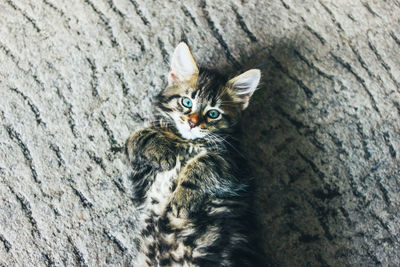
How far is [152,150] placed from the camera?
1.34 m

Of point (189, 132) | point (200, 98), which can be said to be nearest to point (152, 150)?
point (189, 132)

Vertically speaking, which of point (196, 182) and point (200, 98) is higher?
point (200, 98)

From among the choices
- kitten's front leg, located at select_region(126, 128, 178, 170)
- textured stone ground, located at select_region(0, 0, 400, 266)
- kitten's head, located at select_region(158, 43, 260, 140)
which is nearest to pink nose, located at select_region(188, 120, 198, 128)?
kitten's head, located at select_region(158, 43, 260, 140)

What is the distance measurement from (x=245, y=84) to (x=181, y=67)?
0.98 ft

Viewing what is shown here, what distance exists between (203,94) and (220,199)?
18.4 inches

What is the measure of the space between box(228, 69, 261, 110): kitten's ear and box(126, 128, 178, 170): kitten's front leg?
0.37 m

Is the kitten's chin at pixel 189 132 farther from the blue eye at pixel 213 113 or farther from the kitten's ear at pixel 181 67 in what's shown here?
the kitten's ear at pixel 181 67

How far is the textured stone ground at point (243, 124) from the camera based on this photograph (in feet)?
4.57

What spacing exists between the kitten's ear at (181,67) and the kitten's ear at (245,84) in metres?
0.18

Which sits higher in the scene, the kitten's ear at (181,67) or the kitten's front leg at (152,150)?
the kitten's ear at (181,67)

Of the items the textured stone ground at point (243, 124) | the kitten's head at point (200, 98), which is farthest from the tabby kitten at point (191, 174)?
the textured stone ground at point (243, 124)

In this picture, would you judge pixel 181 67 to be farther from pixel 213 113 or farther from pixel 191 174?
pixel 191 174

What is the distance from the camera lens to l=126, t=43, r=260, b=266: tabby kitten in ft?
4.26

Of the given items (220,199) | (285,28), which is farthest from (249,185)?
(285,28)
